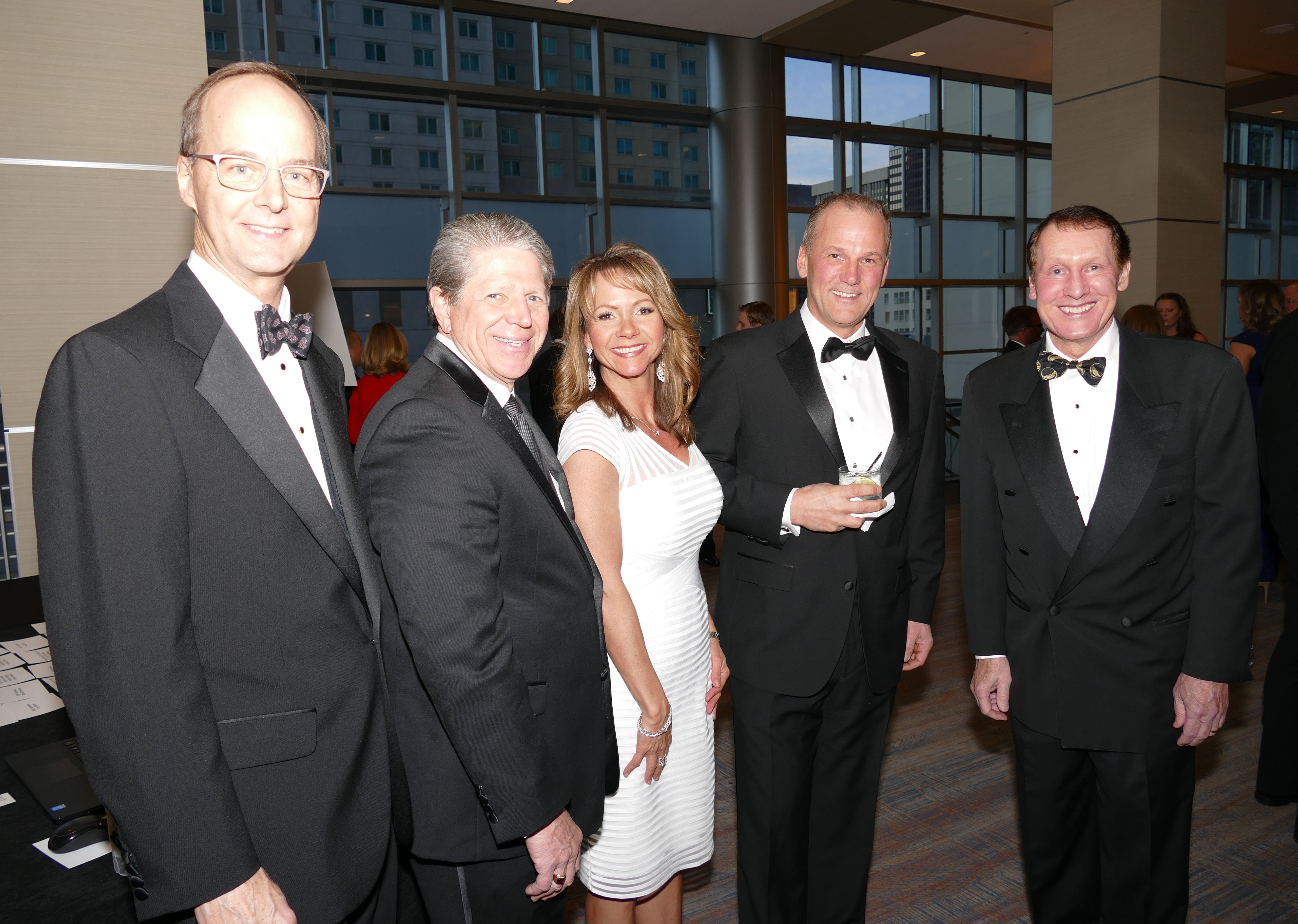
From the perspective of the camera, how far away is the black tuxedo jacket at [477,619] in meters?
1.46

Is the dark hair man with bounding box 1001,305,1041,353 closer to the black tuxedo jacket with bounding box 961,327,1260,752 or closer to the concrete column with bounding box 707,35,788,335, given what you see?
the concrete column with bounding box 707,35,788,335

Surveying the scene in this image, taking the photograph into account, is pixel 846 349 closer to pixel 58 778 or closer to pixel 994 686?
pixel 994 686

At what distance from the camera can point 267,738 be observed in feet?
3.92

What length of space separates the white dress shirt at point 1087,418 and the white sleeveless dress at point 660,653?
0.89 m

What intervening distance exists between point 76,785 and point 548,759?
970 mm

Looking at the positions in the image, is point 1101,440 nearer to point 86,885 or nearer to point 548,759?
point 548,759

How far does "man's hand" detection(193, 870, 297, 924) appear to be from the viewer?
111 cm

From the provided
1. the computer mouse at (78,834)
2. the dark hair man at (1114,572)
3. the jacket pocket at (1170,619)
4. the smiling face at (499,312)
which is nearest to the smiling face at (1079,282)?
the dark hair man at (1114,572)

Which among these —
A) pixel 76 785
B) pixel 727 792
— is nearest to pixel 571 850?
pixel 76 785

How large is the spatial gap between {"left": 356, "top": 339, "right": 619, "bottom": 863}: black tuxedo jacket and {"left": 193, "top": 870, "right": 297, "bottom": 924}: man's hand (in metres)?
0.39

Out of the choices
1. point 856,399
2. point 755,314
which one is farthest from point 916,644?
point 755,314

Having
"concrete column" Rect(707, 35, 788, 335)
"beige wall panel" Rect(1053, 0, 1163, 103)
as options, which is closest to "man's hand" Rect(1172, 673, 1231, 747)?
"beige wall panel" Rect(1053, 0, 1163, 103)

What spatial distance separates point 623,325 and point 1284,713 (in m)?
2.87

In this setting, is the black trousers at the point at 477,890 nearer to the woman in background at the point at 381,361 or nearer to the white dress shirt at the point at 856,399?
the white dress shirt at the point at 856,399
